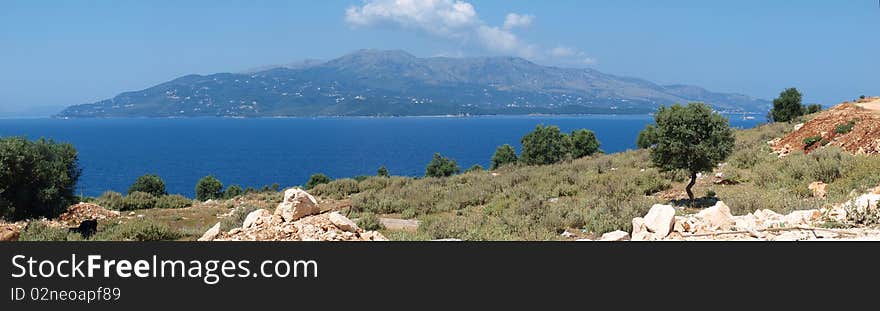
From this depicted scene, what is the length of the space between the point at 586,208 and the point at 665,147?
15.7 feet

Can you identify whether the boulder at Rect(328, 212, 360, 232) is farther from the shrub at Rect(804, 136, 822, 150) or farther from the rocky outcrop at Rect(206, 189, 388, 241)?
the shrub at Rect(804, 136, 822, 150)

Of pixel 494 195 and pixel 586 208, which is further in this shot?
pixel 494 195

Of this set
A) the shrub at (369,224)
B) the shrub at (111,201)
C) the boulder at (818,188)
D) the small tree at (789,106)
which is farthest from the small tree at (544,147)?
the shrub at (369,224)

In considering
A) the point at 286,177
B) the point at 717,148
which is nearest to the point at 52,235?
the point at 717,148

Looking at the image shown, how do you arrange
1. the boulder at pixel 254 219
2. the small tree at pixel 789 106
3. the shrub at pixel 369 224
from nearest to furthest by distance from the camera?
1. the boulder at pixel 254 219
2. the shrub at pixel 369 224
3. the small tree at pixel 789 106

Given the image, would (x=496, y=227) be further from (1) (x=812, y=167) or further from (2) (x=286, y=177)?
(2) (x=286, y=177)

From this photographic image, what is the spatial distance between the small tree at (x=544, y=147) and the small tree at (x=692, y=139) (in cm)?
4196

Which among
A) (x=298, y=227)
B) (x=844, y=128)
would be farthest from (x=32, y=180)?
(x=844, y=128)

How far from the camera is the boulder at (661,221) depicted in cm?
1165

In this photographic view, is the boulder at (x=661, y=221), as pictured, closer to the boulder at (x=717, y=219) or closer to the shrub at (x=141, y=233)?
the boulder at (x=717, y=219)

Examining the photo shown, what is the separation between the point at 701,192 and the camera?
23.7 meters

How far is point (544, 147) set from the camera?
215 feet

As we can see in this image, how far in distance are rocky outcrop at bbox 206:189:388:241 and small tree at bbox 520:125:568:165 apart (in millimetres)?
51459
